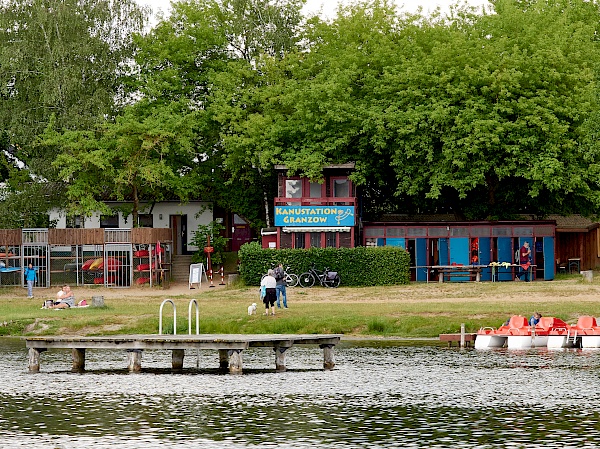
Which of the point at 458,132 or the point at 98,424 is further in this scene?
the point at 458,132

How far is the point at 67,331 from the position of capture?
46906mm

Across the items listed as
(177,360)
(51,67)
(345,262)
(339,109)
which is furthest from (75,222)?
(177,360)

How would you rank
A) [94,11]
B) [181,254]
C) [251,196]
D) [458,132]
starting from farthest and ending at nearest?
[181,254] → [251,196] → [94,11] → [458,132]

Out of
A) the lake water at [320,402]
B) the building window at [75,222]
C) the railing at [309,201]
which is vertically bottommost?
the lake water at [320,402]

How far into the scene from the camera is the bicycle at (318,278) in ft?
207

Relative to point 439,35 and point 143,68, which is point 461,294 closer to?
point 439,35

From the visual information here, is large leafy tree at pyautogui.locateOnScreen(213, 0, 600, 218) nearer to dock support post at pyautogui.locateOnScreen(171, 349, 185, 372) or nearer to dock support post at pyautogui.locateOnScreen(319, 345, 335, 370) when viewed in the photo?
dock support post at pyautogui.locateOnScreen(319, 345, 335, 370)

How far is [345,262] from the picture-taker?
6347cm

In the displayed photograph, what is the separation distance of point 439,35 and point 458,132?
23.1ft

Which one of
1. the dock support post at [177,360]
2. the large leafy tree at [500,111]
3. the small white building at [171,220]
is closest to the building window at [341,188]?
the large leafy tree at [500,111]

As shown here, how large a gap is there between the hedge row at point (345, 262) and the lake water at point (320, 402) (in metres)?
21.7

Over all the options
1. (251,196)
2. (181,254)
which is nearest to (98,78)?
(251,196)

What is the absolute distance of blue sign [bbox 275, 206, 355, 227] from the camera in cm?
6738

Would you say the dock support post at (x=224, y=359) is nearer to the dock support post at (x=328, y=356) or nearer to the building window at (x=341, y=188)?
the dock support post at (x=328, y=356)
